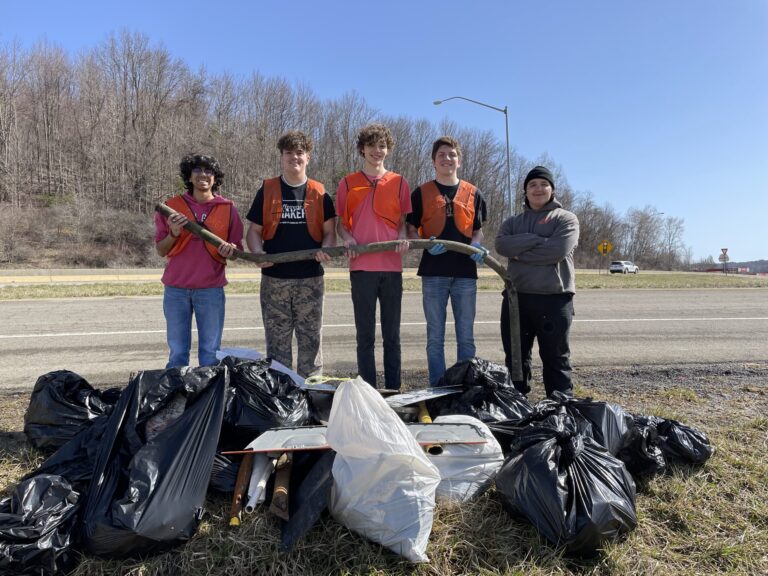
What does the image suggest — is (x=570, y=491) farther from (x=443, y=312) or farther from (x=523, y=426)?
(x=443, y=312)

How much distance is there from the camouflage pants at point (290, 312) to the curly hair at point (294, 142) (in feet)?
3.52

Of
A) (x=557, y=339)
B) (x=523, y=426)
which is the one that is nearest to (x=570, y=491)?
(x=523, y=426)

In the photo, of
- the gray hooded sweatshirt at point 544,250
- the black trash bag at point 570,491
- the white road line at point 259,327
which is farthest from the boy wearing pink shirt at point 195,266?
the white road line at point 259,327

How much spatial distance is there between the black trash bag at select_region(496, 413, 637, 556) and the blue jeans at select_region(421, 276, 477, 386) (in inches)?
64.9

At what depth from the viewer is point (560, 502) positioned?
2.07 metres

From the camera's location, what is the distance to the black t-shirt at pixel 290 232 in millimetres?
3805

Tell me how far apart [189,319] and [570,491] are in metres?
3.14

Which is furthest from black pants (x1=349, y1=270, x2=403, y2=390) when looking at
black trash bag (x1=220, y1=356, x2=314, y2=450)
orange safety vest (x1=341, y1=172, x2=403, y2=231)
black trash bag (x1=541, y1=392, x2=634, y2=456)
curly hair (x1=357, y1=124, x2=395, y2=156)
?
black trash bag (x1=541, y1=392, x2=634, y2=456)

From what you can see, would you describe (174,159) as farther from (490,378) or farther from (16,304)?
(490,378)

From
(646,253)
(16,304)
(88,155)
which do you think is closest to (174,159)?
(88,155)

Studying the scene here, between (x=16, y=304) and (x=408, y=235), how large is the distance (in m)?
10.8

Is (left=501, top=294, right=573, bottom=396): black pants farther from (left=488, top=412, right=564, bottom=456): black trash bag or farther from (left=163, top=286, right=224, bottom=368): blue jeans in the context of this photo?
(left=163, top=286, right=224, bottom=368): blue jeans

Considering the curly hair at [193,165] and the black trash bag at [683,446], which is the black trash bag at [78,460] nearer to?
the curly hair at [193,165]

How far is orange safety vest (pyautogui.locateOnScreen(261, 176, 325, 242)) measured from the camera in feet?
12.5
